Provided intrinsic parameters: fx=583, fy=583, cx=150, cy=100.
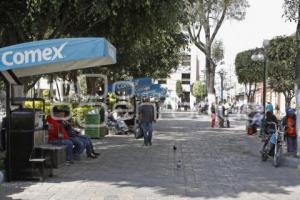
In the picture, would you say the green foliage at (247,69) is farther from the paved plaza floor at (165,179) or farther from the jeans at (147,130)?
the paved plaza floor at (165,179)

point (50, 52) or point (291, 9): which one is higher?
point (291, 9)

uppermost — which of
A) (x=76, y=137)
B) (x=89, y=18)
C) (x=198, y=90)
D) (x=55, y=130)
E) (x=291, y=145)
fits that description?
(x=198, y=90)

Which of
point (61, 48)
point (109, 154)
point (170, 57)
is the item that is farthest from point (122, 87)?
point (61, 48)

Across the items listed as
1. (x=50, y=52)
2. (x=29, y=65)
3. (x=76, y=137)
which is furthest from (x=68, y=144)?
(x=50, y=52)

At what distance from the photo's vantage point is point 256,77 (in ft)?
226

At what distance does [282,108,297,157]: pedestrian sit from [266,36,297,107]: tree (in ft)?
116

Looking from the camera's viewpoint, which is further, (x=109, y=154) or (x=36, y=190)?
(x=109, y=154)

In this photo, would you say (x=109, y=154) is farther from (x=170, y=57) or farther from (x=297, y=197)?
(x=170, y=57)

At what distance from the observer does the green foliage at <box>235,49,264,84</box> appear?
67994 mm

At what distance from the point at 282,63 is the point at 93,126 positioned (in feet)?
108

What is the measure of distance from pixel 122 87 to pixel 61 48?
1995cm

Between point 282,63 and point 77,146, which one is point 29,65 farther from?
point 282,63

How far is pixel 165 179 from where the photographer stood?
1152 centimetres

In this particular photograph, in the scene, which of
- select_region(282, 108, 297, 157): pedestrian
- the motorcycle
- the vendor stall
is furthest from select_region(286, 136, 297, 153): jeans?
the vendor stall
